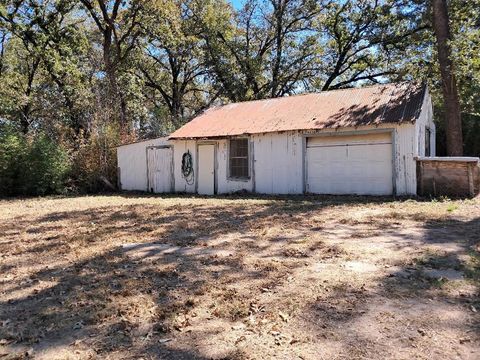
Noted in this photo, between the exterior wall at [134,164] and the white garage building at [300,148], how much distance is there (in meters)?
0.04

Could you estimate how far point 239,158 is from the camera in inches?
580

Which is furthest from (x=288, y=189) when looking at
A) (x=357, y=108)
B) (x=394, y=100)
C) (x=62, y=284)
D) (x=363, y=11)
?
(x=363, y=11)

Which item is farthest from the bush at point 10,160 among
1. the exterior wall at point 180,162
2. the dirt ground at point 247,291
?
the dirt ground at point 247,291

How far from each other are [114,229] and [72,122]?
16.6 m

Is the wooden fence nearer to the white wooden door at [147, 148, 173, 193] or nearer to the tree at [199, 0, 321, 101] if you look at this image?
the white wooden door at [147, 148, 173, 193]

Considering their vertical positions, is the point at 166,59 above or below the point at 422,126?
above

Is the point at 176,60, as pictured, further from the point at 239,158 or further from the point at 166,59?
the point at 239,158

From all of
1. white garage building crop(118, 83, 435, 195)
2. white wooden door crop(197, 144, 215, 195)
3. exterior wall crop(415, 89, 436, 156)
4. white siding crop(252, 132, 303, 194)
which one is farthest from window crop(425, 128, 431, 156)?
white wooden door crop(197, 144, 215, 195)

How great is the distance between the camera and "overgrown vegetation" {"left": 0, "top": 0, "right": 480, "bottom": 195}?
18.3m

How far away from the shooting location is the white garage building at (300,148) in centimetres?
1204

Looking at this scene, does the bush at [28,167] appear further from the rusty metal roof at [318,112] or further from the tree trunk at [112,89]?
the rusty metal roof at [318,112]

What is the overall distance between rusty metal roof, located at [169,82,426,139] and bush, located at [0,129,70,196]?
5.25 meters

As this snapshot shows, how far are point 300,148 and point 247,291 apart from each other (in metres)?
9.66

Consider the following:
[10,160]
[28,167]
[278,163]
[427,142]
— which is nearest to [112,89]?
[28,167]
